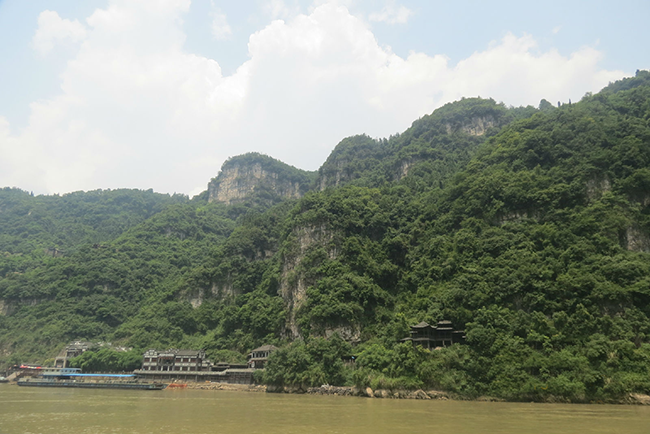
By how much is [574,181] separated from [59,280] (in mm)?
85899

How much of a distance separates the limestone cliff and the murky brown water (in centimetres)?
11297

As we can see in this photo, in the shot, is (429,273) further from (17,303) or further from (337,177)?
(17,303)

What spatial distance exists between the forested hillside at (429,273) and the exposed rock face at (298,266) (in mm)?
222

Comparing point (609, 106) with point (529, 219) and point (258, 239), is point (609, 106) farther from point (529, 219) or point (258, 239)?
point (258, 239)

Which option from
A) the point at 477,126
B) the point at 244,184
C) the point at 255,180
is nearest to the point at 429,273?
the point at 477,126

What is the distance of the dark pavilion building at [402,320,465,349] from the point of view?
38594 millimetres

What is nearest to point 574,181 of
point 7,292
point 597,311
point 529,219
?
point 529,219

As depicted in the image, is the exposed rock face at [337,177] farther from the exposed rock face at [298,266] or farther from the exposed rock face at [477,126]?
the exposed rock face at [298,266]

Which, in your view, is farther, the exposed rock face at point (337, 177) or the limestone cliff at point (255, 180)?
the limestone cliff at point (255, 180)

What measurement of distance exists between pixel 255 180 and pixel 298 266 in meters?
86.7

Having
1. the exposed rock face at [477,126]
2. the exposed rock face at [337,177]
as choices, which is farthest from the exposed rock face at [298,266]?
the exposed rock face at [477,126]

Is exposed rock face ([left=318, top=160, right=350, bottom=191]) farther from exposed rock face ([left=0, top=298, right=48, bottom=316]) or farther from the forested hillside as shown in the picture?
exposed rock face ([left=0, top=298, right=48, bottom=316])

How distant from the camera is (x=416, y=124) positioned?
10900cm

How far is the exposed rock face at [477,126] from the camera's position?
325 feet
